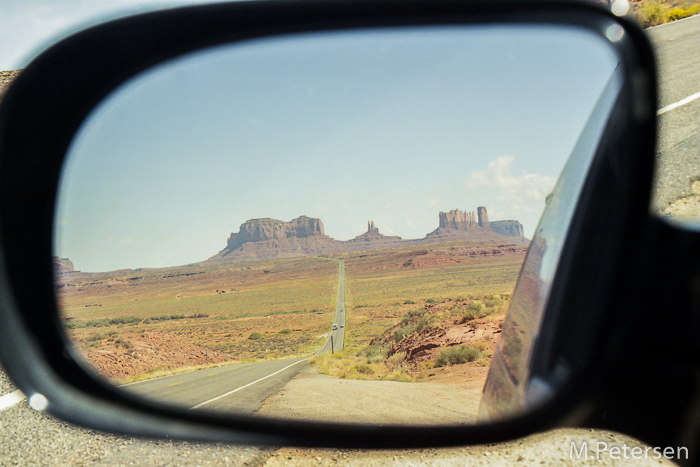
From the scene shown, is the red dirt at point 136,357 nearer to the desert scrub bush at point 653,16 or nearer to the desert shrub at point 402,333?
the desert shrub at point 402,333

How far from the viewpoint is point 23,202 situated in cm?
216

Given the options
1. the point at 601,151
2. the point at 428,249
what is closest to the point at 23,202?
the point at 601,151

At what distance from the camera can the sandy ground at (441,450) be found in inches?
85.0

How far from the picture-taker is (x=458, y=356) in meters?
11.2

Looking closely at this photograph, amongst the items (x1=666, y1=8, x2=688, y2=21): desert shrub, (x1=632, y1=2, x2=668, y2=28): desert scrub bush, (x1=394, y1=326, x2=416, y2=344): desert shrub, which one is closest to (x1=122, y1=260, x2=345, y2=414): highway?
(x1=394, y1=326, x2=416, y2=344): desert shrub

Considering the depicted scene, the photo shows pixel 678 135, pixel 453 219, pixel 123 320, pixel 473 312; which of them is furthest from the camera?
pixel 453 219

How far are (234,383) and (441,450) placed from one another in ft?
22.3

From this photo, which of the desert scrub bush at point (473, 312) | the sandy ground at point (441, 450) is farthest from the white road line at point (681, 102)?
the desert scrub bush at point (473, 312)

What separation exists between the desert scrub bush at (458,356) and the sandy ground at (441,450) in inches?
208

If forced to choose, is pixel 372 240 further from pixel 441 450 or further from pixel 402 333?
pixel 441 450

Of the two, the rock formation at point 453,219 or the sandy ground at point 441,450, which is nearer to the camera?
the sandy ground at point 441,450

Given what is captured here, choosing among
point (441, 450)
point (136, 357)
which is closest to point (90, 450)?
point (441, 450)

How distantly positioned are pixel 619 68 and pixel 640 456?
1431 mm

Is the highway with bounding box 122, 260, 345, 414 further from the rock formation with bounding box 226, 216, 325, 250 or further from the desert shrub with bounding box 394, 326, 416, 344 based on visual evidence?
the rock formation with bounding box 226, 216, 325, 250
